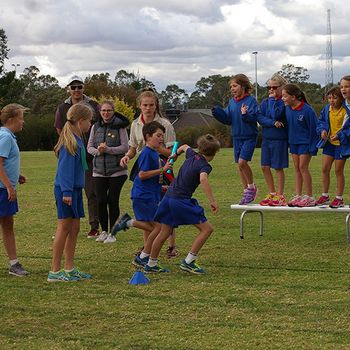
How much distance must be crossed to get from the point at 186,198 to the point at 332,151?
3325 millimetres

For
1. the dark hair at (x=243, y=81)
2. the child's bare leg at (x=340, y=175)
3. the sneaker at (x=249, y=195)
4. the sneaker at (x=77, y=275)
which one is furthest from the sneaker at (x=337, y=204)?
the sneaker at (x=77, y=275)

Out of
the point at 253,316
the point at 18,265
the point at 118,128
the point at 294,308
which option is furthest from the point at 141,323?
the point at 118,128

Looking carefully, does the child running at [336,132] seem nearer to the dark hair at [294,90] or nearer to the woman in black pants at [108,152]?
the dark hair at [294,90]

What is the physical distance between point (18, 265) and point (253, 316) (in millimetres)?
3218

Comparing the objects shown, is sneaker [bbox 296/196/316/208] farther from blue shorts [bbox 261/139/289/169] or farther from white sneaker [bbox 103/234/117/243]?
white sneaker [bbox 103/234/117/243]

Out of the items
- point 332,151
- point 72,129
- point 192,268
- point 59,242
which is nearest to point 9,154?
point 72,129

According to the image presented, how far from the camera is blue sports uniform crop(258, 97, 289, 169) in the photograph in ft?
37.0

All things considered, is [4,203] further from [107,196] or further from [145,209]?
[107,196]

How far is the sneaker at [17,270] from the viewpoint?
29.1 feet

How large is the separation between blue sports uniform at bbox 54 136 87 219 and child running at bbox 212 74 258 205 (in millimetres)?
3212

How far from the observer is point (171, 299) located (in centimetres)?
757

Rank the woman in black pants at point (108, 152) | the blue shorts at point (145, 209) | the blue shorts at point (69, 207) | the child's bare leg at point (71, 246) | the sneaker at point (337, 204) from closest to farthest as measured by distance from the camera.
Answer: the blue shorts at point (69, 207) < the child's bare leg at point (71, 246) < the blue shorts at point (145, 209) < the sneaker at point (337, 204) < the woman in black pants at point (108, 152)

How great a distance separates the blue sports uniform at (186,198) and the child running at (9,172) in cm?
163

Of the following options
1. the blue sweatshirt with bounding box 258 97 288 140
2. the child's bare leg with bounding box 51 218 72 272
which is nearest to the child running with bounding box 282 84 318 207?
the blue sweatshirt with bounding box 258 97 288 140
